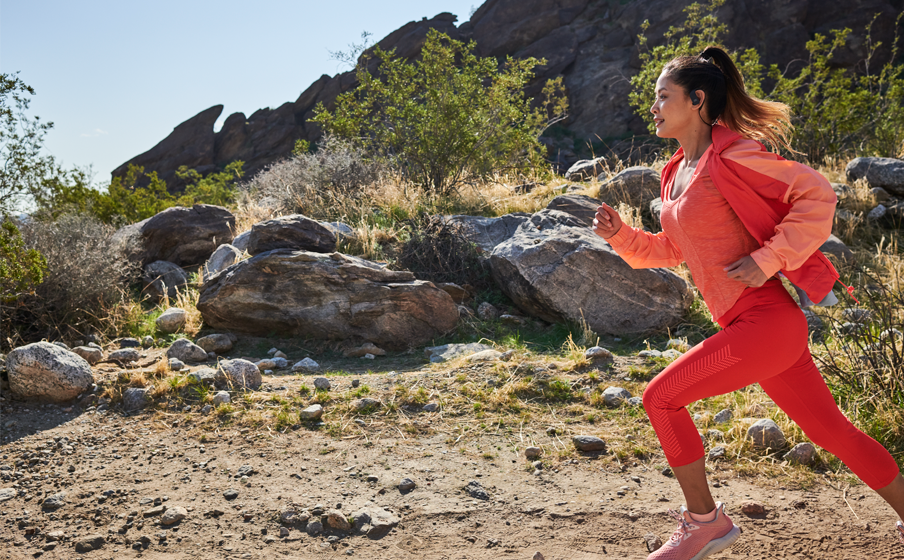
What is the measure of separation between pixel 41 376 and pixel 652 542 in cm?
425

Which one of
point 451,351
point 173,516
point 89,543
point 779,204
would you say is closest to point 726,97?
point 779,204

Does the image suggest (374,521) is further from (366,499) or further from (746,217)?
(746,217)

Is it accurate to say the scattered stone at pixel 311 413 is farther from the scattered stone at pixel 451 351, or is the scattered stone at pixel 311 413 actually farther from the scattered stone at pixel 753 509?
the scattered stone at pixel 753 509

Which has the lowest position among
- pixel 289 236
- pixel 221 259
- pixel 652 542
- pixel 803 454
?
pixel 803 454

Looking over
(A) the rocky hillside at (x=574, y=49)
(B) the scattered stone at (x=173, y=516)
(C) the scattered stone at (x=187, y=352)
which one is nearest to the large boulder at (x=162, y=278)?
(C) the scattered stone at (x=187, y=352)

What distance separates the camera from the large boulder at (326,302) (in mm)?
5891

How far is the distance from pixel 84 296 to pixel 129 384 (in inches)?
80.3

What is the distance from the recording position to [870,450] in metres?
2.11

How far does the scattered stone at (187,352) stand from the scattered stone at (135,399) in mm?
907

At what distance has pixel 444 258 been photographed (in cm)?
680

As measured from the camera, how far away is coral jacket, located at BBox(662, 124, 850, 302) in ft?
6.42

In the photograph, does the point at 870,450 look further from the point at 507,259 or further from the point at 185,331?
the point at 185,331

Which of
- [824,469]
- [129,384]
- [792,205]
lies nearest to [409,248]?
[129,384]

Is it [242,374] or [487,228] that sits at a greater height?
[487,228]
